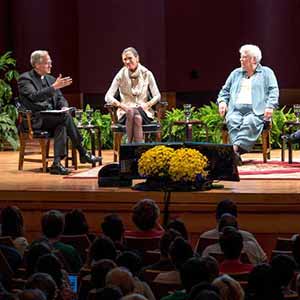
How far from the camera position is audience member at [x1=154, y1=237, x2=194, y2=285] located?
13.1 feet

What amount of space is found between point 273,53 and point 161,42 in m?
1.55

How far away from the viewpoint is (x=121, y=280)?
3.56 metres

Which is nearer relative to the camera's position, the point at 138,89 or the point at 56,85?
the point at 56,85

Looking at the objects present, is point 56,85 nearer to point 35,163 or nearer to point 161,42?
point 35,163

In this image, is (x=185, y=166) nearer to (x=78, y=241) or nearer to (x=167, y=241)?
(x=78, y=241)

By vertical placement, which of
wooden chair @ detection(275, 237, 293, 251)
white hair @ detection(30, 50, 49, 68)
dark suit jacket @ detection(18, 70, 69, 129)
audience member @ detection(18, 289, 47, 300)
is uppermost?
white hair @ detection(30, 50, 49, 68)

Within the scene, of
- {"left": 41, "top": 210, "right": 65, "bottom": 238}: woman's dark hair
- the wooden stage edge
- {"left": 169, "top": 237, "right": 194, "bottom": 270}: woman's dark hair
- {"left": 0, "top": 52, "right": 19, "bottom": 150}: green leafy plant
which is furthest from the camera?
{"left": 0, "top": 52, "right": 19, "bottom": 150}: green leafy plant

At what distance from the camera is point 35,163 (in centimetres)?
942

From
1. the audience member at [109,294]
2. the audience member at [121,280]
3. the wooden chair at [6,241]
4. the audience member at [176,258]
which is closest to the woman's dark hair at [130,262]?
the audience member at [176,258]

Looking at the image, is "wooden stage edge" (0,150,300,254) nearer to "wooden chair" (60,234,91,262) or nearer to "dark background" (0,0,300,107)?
"wooden chair" (60,234,91,262)

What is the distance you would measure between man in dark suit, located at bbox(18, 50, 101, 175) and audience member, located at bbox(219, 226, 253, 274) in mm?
3953

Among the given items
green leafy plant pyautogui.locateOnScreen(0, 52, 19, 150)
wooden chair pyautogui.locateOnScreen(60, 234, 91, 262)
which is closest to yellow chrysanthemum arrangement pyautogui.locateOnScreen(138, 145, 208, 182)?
wooden chair pyautogui.locateOnScreen(60, 234, 91, 262)

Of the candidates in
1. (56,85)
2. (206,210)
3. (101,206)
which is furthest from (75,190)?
(56,85)

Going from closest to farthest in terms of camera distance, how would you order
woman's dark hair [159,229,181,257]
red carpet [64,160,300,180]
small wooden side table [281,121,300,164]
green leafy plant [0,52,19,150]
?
woman's dark hair [159,229,181,257] → red carpet [64,160,300,180] → small wooden side table [281,121,300,164] → green leafy plant [0,52,19,150]
